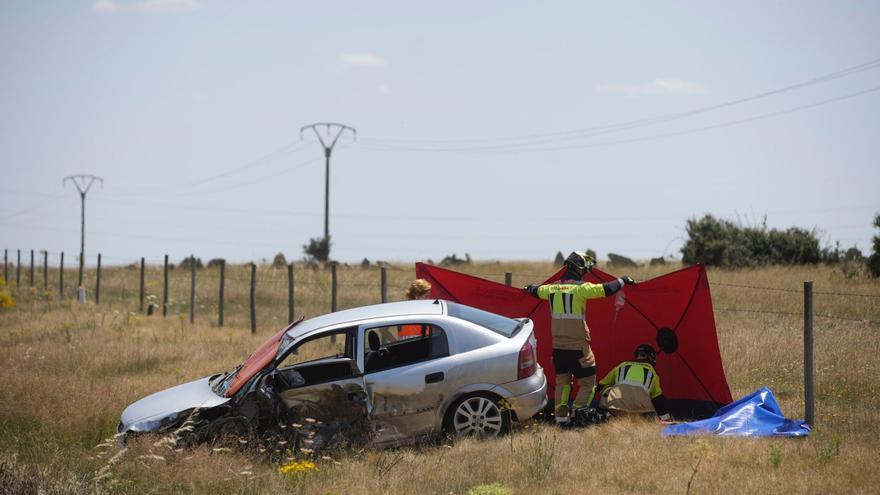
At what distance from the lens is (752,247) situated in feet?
117

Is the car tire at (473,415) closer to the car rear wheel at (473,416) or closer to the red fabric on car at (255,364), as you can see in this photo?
the car rear wheel at (473,416)

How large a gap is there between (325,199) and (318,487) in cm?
4424

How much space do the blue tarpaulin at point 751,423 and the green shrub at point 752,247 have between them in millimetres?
24505

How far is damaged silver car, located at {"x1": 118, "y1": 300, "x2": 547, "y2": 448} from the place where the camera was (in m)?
9.71

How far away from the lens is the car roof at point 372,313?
1025 cm

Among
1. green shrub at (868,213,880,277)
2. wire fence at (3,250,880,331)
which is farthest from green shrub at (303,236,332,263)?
green shrub at (868,213,880,277)

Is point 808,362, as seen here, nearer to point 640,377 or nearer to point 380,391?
point 640,377

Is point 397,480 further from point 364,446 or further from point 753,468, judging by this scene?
point 753,468

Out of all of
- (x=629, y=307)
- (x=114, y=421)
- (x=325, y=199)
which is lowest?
(x=114, y=421)

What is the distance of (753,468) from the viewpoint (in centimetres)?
847

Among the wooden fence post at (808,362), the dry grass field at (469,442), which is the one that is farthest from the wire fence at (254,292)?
the wooden fence post at (808,362)

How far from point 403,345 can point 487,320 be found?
94 cm

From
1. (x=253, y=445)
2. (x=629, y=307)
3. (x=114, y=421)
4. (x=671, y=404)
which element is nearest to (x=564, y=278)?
(x=629, y=307)

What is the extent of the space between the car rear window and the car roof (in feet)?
0.47
